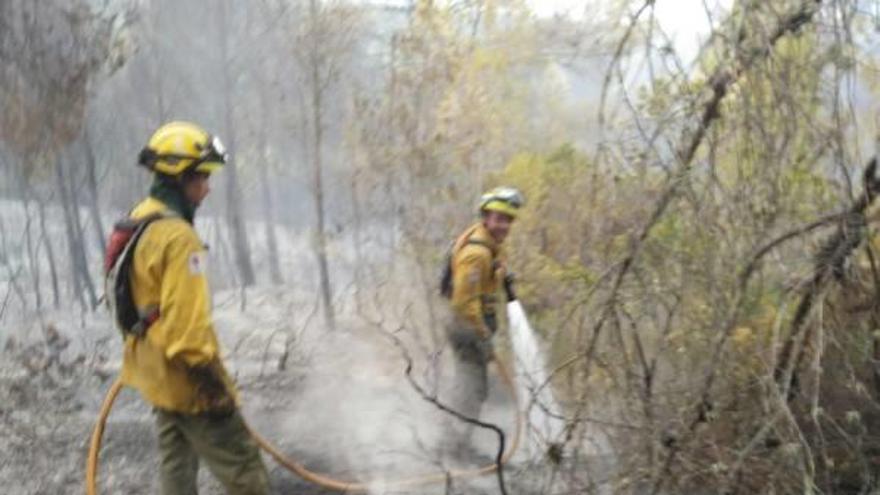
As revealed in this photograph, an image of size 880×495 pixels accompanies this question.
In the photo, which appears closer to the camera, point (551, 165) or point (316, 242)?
point (551, 165)

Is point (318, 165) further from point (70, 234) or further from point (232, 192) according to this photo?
point (232, 192)

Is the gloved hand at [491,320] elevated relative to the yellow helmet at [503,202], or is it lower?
lower

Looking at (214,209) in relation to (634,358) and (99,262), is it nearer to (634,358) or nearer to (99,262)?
(99,262)

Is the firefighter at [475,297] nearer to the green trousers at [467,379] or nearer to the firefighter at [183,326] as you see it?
the green trousers at [467,379]

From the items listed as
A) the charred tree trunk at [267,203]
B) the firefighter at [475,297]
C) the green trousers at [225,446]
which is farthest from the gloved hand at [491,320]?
the charred tree trunk at [267,203]

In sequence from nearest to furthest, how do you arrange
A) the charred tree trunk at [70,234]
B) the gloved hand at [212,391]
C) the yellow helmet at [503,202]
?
the gloved hand at [212,391] < the yellow helmet at [503,202] < the charred tree trunk at [70,234]

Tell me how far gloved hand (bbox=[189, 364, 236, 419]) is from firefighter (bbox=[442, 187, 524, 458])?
2.19 metres

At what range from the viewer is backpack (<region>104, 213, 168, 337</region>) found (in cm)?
352

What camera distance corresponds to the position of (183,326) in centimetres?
338

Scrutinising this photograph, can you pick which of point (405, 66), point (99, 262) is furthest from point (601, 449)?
point (99, 262)

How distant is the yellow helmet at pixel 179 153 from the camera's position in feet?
11.8

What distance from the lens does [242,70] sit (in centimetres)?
1430

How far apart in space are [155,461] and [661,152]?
373 centimetres

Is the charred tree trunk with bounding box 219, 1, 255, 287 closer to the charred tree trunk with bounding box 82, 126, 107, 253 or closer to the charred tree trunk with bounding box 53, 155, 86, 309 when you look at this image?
the charred tree trunk with bounding box 82, 126, 107, 253
